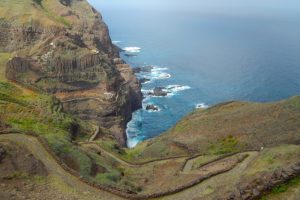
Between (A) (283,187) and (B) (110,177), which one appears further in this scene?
(B) (110,177)

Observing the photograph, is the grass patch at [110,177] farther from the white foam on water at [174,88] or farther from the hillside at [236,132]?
the white foam on water at [174,88]

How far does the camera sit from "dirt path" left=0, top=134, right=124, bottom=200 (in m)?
32.0

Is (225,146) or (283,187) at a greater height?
(283,187)

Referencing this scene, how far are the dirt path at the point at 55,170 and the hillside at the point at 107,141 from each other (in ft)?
0.26

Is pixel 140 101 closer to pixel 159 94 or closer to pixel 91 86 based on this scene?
pixel 159 94

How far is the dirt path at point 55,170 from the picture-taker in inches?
1261

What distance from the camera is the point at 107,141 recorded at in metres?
73.0

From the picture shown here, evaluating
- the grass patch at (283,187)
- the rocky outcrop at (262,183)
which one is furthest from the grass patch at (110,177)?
the grass patch at (283,187)

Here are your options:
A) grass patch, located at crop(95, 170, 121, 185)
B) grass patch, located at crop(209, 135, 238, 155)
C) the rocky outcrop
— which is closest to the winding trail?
the rocky outcrop

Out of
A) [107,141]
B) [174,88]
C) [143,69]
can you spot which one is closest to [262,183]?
[107,141]

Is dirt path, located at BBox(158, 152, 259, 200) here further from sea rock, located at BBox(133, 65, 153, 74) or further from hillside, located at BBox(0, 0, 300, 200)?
sea rock, located at BBox(133, 65, 153, 74)

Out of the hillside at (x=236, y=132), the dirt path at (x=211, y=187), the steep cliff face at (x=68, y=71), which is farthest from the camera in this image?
the steep cliff face at (x=68, y=71)

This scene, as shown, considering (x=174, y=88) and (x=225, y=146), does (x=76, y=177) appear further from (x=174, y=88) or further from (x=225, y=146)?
(x=174, y=88)

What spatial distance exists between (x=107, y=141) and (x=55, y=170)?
38.1m
